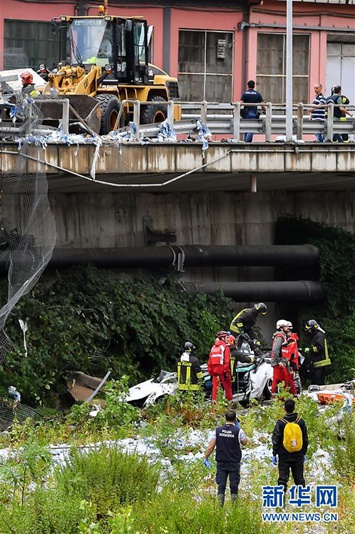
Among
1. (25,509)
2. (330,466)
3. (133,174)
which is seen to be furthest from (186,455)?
(133,174)

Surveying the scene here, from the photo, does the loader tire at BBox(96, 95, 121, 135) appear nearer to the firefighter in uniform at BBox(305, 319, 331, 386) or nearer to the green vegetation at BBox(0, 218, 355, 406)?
the green vegetation at BBox(0, 218, 355, 406)

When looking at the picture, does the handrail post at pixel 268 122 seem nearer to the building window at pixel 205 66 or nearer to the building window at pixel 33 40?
the building window at pixel 33 40

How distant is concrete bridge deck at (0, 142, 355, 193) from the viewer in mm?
25938

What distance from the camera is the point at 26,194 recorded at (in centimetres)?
2480

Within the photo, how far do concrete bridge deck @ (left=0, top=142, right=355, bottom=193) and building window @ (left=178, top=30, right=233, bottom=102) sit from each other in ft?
23.0

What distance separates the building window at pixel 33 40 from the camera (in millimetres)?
37188

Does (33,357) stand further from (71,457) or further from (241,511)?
(241,511)

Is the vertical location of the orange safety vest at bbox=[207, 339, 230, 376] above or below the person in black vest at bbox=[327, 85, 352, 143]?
below

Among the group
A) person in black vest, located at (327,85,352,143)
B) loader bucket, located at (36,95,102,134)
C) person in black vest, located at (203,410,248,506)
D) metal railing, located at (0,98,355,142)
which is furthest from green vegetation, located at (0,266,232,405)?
person in black vest, located at (203,410,248,506)

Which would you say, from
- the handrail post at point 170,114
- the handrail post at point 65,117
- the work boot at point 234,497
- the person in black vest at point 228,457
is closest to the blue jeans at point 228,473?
the person in black vest at point 228,457

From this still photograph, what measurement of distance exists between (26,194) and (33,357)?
2868mm

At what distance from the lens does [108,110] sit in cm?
2850

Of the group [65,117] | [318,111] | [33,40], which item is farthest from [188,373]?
[33,40]

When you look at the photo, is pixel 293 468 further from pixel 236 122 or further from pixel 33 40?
pixel 33 40
